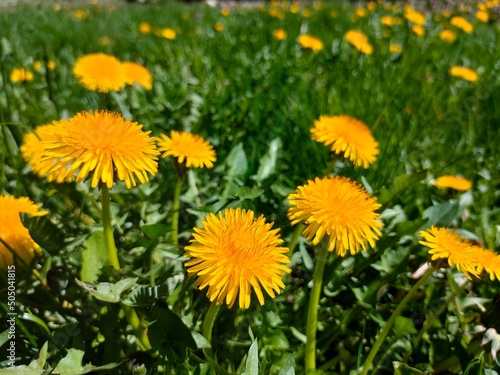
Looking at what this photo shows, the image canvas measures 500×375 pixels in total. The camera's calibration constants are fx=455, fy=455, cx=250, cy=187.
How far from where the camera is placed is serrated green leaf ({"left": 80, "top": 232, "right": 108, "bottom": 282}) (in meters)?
0.96

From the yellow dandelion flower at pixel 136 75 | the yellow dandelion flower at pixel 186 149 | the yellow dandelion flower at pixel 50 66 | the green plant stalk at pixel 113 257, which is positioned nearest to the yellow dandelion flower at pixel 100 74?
the yellow dandelion flower at pixel 136 75

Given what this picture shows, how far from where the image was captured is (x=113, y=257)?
2.89 feet

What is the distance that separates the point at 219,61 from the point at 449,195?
1.79 meters

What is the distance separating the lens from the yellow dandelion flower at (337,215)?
0.80 m

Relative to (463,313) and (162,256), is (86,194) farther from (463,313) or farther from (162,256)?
(463,313)

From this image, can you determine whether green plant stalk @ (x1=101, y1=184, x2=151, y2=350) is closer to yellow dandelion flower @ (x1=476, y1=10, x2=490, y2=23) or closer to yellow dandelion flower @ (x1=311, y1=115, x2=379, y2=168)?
yellow dandelion flower @ (x1=311, y1=115, x2=379, y2=168)

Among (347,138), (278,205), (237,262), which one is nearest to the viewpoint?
(237,262)

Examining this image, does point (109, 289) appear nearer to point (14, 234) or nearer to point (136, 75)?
point (14, 234)

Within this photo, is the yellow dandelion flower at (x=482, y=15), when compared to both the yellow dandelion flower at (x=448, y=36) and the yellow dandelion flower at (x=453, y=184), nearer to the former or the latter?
the yellow dandelion flower at (x=448, y=36)

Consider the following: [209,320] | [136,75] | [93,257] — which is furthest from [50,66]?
[209,320]

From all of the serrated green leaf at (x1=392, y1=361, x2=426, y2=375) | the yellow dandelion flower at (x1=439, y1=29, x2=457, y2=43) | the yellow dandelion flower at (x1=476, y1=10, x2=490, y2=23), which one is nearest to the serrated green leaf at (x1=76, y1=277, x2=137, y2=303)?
the serrated green leaf at (x1=392, y1=361, x2=426, y2=375)

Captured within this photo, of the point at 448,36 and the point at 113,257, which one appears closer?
the point at 113,257

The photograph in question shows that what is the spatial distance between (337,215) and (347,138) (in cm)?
34

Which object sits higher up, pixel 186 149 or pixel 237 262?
pixel 186 149
